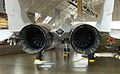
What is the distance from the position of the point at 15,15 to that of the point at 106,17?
8.08 ft

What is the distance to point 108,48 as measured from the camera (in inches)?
731

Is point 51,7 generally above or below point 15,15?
above

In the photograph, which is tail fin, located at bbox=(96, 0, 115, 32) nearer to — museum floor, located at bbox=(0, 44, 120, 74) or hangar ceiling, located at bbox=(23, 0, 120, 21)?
museum floor, located at bbox=(0, 44, 120, 74)

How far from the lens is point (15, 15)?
22.2 ft

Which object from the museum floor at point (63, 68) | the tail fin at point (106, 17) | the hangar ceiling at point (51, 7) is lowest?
the museum floor at point (63, 68)

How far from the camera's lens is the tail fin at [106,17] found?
6535 mm

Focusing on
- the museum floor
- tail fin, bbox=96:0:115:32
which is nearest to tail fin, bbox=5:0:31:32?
the museum floor

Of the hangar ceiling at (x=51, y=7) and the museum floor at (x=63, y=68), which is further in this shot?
the hangar ceiling at (x=51, y=7)

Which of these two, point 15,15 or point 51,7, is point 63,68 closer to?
point 15,15

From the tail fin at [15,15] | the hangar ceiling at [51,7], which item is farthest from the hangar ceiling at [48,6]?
the tail fin at [15,15]

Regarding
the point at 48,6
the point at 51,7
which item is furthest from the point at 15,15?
the point at 51,7

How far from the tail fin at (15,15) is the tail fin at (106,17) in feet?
7.03

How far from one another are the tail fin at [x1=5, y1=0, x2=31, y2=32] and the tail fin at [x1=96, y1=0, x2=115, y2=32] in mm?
2142

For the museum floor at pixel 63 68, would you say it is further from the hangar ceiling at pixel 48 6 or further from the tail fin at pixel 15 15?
the hangar ceiling at pixel 48 6
